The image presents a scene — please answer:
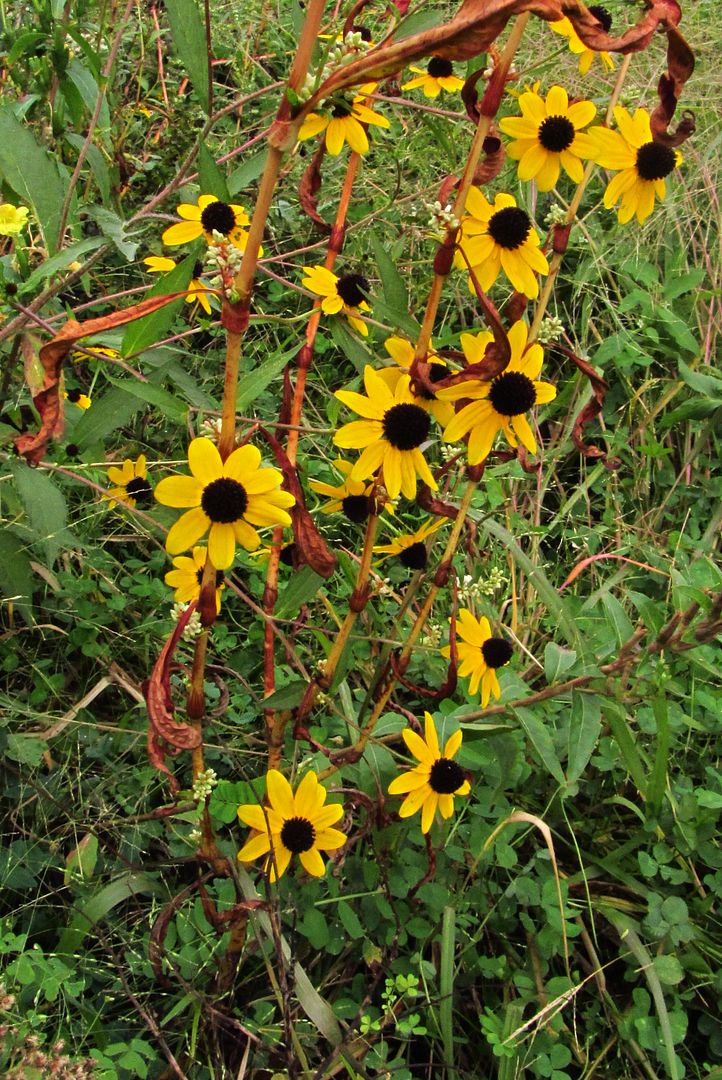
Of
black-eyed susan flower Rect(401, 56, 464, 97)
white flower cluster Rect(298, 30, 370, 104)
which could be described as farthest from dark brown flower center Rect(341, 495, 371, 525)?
black-eyed susan flower Rect(401, 56, 464, 97)

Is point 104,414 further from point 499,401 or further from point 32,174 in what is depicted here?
point 499,401

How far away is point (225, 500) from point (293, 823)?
0.39 meters

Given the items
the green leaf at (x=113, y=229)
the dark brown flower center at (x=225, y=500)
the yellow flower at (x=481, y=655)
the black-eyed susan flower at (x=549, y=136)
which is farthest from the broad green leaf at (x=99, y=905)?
the black-eyed susan flower at (x=549, y=136)

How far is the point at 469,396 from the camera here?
92 cm

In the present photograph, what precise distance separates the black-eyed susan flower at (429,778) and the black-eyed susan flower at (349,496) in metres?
0.23

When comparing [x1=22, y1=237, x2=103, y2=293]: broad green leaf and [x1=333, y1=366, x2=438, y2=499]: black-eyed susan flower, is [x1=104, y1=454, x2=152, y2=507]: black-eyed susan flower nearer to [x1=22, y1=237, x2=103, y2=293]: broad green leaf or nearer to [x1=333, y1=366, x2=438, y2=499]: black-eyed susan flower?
[x1=22, y1=237, x2=103, y2=293]: broad green leaf

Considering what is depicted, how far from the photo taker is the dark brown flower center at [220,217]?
114cm

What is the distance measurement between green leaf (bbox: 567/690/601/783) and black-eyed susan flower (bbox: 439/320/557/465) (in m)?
0.30

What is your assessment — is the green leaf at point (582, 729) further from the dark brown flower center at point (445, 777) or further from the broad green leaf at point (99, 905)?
the broad green leaf at point (99, 905)

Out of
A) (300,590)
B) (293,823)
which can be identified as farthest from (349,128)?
(293,823)

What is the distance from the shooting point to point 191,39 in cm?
93

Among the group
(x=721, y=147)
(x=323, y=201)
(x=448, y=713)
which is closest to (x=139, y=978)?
(x=448, y=713)

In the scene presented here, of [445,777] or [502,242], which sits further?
[445,777]

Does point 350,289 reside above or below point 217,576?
above
